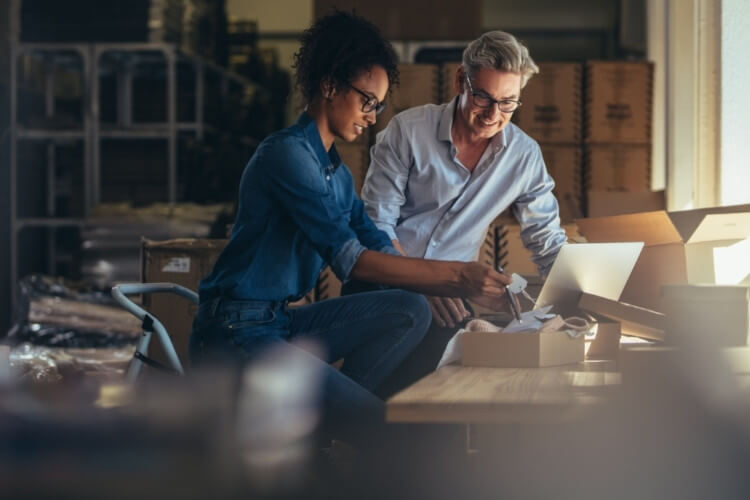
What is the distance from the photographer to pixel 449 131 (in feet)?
9.00

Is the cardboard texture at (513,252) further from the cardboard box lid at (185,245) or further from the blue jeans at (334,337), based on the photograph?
the blue jeans at (334,337)

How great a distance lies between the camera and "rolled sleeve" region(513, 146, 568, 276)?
2709mm

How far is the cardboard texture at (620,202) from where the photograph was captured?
431cm

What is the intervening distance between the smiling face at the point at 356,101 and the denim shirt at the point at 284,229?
0.17 feet

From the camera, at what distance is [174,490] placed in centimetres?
218

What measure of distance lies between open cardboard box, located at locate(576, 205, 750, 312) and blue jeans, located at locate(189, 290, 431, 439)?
881mm

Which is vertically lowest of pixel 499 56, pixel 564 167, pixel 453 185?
pixel 453 185

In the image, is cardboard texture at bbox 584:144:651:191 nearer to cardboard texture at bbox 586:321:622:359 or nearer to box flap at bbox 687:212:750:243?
box flap at bbox 687:212:750:243

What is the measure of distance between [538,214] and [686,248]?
414 millimetres

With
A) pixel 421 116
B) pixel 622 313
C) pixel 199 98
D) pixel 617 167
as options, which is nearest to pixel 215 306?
pixel 622 313

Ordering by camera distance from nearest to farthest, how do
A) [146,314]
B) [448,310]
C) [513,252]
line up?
[448,310] < [146,314] < [513,252]

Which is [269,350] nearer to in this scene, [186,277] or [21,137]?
[186,277]

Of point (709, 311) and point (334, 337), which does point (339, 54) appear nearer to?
point (334, 337)

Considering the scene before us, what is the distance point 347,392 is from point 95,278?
3.73 m
